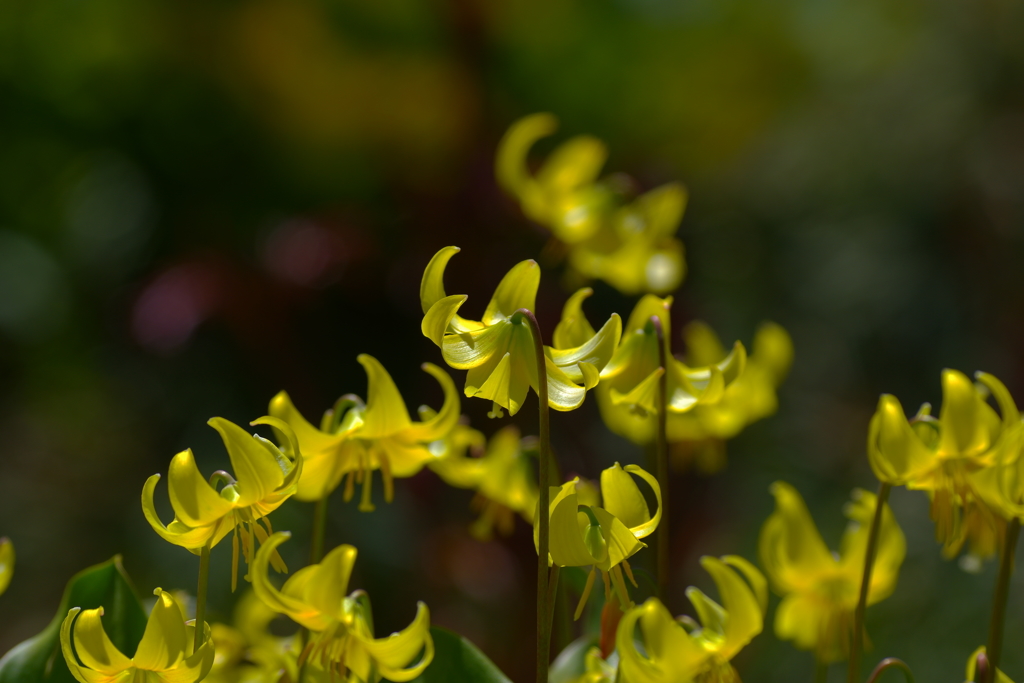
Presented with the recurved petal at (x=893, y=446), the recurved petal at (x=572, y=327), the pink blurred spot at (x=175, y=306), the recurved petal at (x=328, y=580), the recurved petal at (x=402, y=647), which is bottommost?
the pink blurred spot at (x=175, y=306)

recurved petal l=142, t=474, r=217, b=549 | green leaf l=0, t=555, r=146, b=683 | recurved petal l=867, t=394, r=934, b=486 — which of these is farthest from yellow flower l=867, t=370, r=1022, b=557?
green leaf l=0, t=555, r=146, b=683

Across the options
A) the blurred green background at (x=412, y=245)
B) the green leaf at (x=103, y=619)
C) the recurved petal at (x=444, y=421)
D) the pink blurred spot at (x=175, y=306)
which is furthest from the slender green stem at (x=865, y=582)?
the pink blurred spot at (x=175, y=306)

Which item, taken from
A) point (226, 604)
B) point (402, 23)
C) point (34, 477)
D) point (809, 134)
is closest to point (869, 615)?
point (226, 604)

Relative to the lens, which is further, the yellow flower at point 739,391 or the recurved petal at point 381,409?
the yellow flower at point 739,391

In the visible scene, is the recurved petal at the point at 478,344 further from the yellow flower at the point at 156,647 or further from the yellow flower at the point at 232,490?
the yellow flower at the point at 156,647

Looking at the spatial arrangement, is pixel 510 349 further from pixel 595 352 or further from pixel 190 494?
pixel 190 494

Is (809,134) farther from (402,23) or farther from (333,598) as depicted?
(333,598)

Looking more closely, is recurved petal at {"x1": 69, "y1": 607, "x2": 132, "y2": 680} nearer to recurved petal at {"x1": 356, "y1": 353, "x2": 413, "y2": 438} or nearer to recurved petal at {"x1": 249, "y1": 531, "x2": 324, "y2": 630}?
recurved petal at {"x1": 249, "y1": 531, "x2": 324, "y2": 630}
